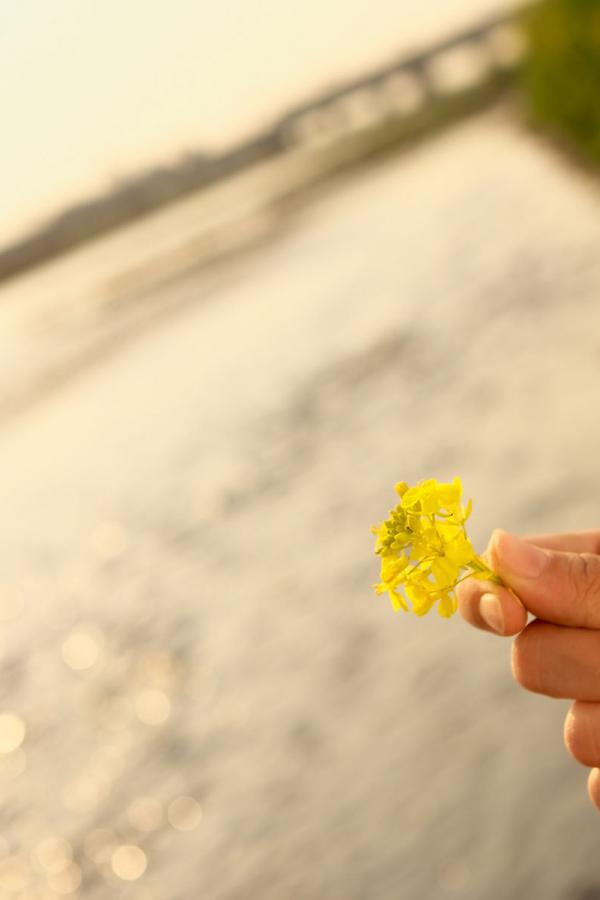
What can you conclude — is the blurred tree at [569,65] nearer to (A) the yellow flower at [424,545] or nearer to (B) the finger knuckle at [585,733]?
(B) the finger knuckle at [585,733]

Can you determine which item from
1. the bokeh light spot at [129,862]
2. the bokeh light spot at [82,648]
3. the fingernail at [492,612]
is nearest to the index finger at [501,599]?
the fingernail at [492,612]

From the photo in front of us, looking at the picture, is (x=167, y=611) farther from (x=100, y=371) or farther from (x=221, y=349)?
(x=100, y=371)

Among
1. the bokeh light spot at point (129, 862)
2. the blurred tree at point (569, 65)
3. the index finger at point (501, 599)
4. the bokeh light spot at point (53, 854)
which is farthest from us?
the blurred tree at point (569, 65)

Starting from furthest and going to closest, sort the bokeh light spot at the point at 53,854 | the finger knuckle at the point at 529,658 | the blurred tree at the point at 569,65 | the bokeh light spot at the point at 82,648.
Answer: the blurred tree at the point at 569,65
the bokeh light spot at the point at 82,648
the bokeh light spot at the point at 53,854
the finger knuckle at the point at 529,658

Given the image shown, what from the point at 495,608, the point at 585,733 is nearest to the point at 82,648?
the point at 585,733

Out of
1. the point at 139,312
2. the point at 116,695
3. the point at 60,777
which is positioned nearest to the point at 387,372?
the point at 116,695

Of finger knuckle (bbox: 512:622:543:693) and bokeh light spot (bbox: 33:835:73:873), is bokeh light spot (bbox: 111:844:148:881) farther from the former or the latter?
finger knuckle (bbox: 512:622:543:693)

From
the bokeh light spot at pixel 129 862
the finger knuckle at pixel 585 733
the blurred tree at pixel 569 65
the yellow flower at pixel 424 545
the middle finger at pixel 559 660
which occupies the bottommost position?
the finger knuckle at pixel 585 733

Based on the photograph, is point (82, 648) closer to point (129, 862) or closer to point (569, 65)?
point (129, 862)
